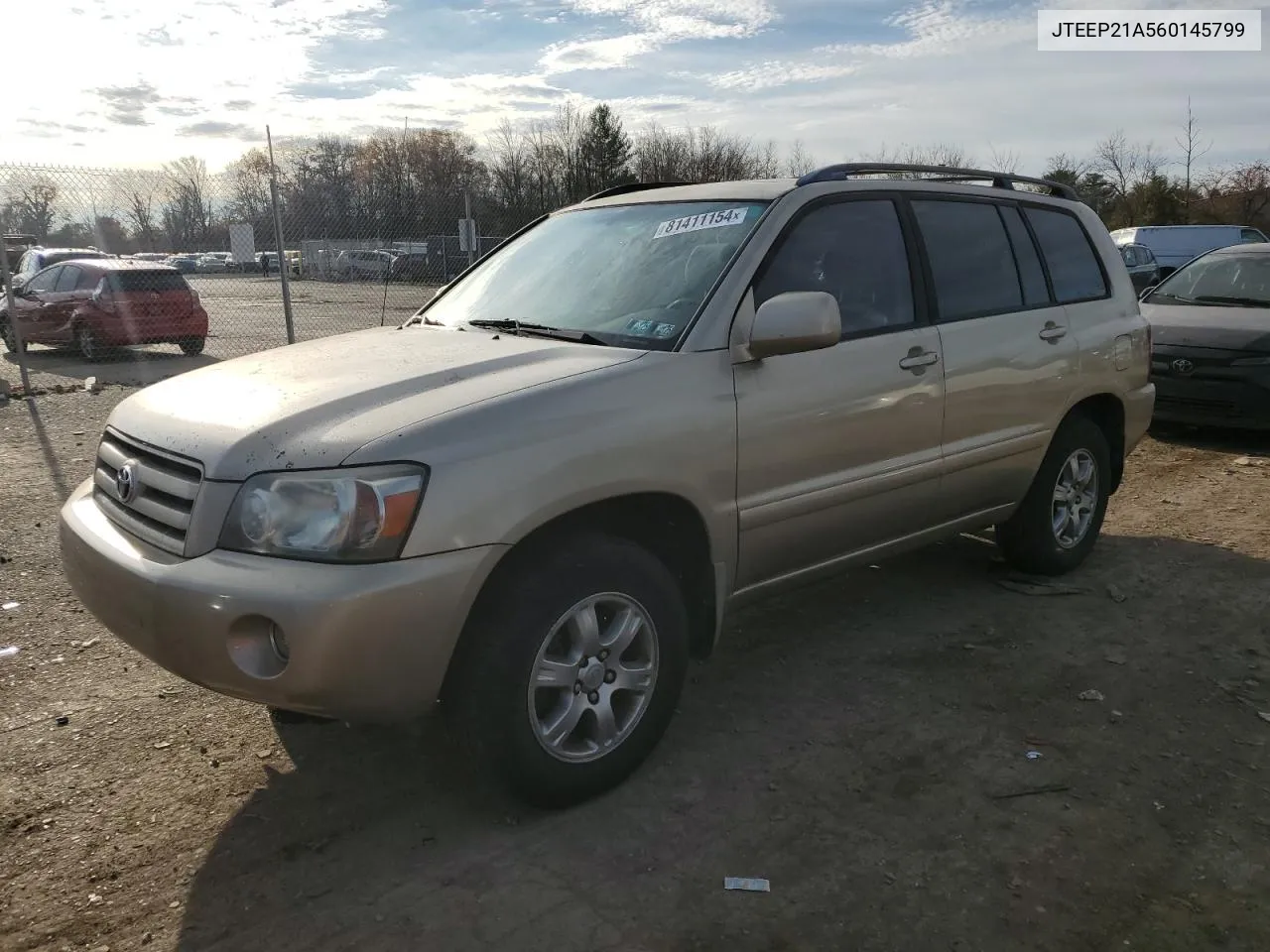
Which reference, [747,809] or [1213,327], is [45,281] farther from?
[747,809]

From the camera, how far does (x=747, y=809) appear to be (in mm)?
2971

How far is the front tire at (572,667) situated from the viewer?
2.66 meters

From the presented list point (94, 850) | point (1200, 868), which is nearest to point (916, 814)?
point (1200, 868)

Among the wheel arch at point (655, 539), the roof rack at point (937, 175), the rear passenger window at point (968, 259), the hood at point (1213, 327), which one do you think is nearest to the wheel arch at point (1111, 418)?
the rear passenger window at point (968, 259)

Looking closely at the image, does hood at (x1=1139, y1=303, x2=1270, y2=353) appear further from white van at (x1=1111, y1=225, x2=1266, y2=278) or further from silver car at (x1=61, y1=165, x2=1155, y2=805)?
white van at (x1=1111, y1=225, x2=1266, y2=278)

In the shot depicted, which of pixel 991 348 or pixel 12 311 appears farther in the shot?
pixel 12 311

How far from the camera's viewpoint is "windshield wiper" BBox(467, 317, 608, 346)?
130 inches

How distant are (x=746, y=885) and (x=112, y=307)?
13.9 meters

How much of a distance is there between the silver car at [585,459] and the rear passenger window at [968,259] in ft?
0.05

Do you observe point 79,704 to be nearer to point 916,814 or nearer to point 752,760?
point 752,760

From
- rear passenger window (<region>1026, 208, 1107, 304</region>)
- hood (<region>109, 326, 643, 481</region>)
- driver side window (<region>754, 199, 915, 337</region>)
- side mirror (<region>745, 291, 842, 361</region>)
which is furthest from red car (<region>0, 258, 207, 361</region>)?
side mirror (<region>745, 291, 842, 361</region>)

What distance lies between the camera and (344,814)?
296cm

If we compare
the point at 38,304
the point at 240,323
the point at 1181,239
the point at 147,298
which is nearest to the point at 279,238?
the point at 147,298

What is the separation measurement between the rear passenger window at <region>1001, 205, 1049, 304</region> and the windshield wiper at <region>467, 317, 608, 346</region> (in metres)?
2.28
